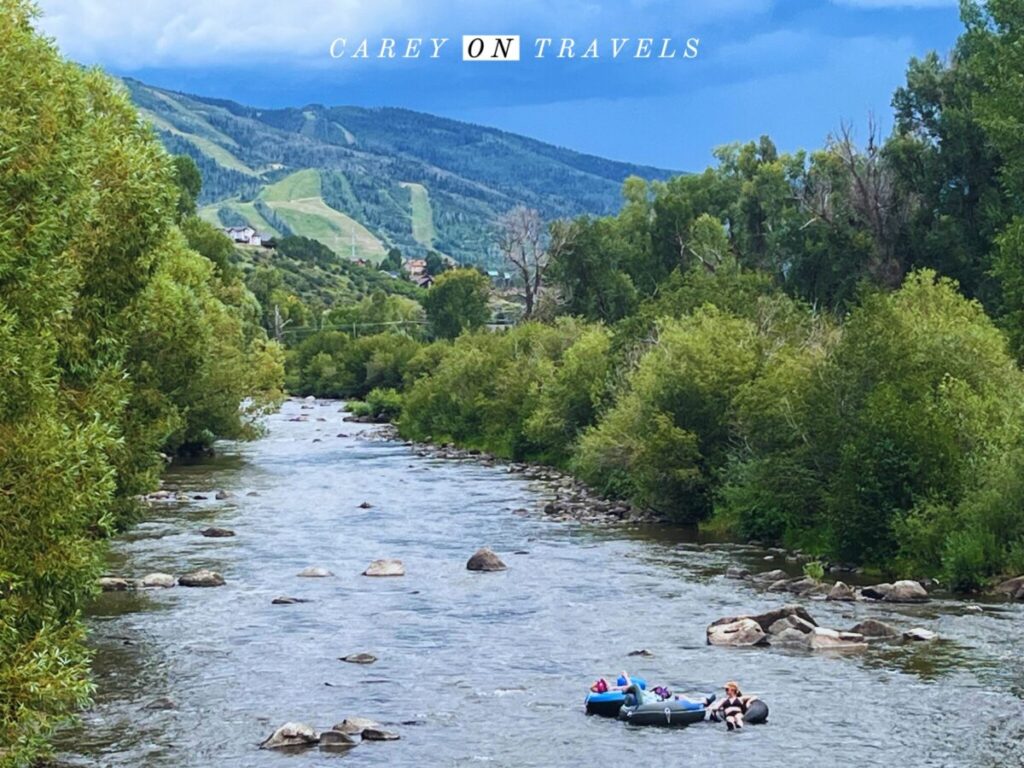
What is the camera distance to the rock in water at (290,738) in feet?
89.1

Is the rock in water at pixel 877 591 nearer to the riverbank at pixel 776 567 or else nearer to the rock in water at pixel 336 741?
the riverbank at pixel 776 567

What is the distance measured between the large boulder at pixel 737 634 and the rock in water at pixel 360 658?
8.30 meters

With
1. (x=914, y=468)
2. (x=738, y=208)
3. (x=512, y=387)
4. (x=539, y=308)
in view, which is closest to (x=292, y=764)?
(x=914, y=468)

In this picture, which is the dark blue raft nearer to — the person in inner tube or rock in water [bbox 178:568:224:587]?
the person in inner tube

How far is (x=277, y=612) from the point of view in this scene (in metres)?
40.2

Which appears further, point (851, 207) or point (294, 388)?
point (294, 388)

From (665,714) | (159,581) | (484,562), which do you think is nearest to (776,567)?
(484,562)

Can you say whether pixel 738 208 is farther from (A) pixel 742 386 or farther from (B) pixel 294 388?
(B) pixel 294 388

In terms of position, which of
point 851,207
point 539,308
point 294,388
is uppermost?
point 851,207

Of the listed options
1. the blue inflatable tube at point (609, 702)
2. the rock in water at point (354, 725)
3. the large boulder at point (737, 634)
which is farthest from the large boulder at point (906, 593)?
the rock in water at point (354, 725)

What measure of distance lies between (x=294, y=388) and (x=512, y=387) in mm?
98147

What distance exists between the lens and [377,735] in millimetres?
27812

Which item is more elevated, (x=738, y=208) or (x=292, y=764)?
(x=738, y=208)

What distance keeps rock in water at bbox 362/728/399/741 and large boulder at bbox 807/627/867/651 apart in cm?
1215
